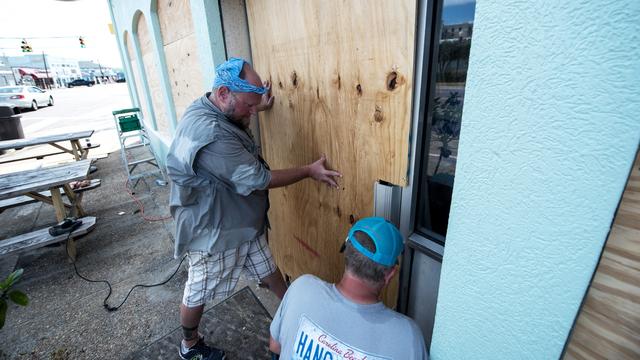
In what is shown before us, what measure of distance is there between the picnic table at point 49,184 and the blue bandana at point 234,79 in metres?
3.30

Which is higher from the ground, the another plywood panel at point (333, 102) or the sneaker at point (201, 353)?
the another plywood panel at point (333, 102)

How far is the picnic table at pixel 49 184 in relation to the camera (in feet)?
11.3

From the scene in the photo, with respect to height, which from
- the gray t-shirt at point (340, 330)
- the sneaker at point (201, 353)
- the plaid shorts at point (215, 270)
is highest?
the gray t-shirt at point (340, 330)

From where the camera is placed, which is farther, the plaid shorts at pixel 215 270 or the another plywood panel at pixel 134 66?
the another plywood panel at pixel 134 66

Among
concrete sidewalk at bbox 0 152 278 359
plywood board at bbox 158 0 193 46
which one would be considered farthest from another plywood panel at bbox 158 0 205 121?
concrete sidewalk at bbox 0 152 278 359

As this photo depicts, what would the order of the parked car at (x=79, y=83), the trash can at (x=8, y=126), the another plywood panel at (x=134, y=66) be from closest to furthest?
1. the another plywood panel at (x=134, y=66)
2. the trash can at (x=8, y=126)
3. the parked car at (x=79, y=83)

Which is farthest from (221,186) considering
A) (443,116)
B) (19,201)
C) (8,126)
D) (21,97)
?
(21,97)

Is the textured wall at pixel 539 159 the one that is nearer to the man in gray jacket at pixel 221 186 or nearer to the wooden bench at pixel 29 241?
the man in gray jacket at pixel 221 186

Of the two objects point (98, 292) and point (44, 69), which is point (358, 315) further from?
point (44, 69)

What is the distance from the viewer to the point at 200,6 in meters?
2.21

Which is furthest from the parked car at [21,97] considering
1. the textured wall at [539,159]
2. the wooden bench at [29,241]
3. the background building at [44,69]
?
the textured wall at [539,159]

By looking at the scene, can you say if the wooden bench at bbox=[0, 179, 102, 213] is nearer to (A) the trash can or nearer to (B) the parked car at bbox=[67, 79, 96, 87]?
(A) the trash can

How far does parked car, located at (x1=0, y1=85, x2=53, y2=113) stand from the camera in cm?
1791

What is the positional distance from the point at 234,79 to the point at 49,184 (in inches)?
138
